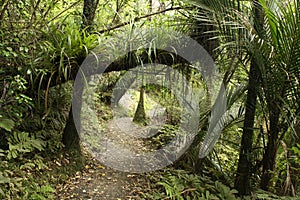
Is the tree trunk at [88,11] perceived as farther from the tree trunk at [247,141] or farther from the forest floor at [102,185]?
the tree trunk at [247,141]

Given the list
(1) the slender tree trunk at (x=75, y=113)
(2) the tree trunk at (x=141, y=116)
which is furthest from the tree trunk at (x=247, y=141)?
(2) the tree trunk at (x=141, y=116)

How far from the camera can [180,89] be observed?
12.1 ft

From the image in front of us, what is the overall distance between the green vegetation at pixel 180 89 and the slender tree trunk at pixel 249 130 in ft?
0.03

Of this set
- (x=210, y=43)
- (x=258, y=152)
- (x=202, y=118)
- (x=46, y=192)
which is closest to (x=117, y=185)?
(x=46, y=192)

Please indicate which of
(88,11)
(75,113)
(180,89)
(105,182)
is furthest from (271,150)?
(88,11)

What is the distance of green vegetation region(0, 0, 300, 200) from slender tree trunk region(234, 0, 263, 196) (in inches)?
0.4

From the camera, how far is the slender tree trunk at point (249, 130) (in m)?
2.58

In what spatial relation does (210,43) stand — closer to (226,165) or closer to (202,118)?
(202,118)

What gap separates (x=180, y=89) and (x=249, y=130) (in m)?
1.24

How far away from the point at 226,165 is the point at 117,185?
181 cm

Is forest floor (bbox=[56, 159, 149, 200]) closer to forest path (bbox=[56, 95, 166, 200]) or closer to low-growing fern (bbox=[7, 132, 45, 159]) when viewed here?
forest path (bbox=[56, 95, 166, 200])

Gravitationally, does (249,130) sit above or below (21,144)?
above

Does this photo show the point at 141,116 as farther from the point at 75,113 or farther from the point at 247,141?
the point at 247,141

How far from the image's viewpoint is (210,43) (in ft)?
10.8
